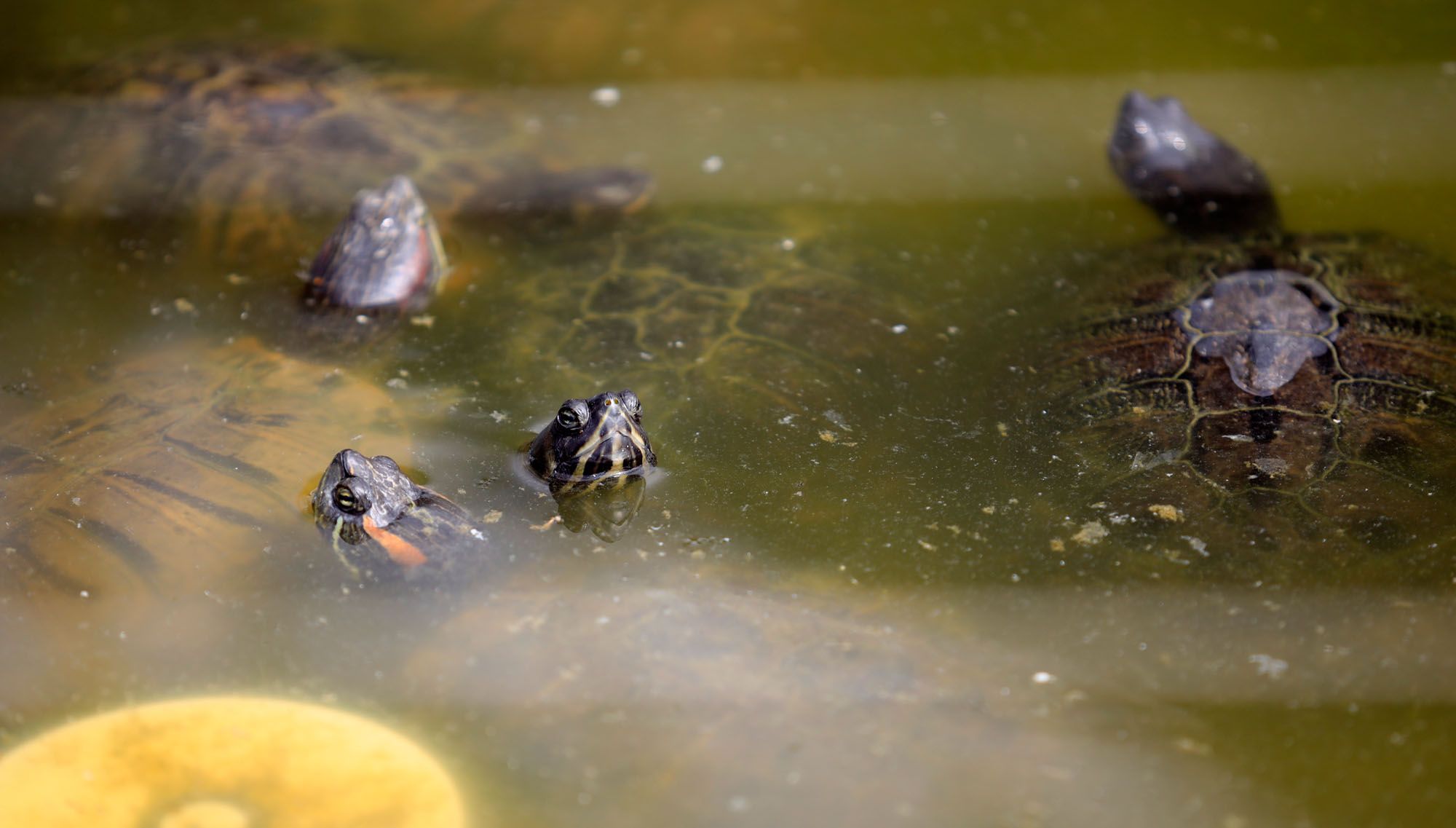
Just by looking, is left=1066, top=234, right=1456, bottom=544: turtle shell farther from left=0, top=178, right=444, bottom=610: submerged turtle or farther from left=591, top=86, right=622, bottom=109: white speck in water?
left=591, top=86, right=622, bottom=109: white speck in water

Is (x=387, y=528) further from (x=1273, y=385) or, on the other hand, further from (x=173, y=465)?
(x=1273, y=385)

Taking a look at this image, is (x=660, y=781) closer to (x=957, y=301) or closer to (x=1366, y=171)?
(x=957, y=301)

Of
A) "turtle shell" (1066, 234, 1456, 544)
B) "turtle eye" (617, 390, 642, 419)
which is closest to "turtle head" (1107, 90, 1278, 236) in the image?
"turtle shell" (1066, 234, 1456, 544)

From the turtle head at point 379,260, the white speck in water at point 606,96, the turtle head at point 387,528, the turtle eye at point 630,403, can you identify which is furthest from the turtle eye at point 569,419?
the white speck in water at point 606,96

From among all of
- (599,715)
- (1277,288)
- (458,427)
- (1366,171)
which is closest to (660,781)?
(599,715)

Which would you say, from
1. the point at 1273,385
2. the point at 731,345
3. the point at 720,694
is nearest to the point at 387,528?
the point at 720,694

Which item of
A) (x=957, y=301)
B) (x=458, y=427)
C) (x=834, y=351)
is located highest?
(x=957, y=301)
